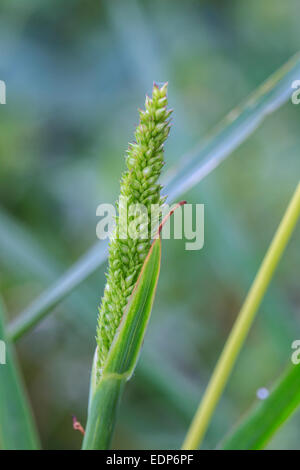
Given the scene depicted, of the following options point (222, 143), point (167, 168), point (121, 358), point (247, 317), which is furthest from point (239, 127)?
point (167, 168)

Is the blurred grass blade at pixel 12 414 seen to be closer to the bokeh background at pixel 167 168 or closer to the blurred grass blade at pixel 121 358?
the blurred grass blade at pixel 121 358

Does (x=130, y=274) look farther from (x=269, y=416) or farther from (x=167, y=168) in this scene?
(x=167, y=168)

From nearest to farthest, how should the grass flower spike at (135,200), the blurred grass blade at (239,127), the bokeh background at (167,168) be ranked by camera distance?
the grass flower spike at (135,200), the blurred grass blade at (239,127), the bokeh background at (167,168)

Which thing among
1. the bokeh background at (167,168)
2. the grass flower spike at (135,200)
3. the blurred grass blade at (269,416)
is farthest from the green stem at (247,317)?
the bokeh background at (167,168)

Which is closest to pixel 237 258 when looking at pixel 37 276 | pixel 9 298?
pixel 37 276

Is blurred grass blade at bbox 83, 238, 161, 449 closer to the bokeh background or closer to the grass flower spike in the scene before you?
the grass flower spike

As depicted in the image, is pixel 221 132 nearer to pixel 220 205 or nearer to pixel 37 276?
pixel 220 205
